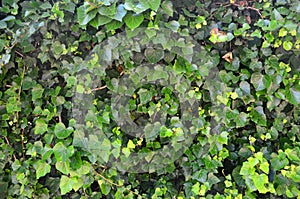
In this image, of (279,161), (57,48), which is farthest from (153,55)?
(279,161)

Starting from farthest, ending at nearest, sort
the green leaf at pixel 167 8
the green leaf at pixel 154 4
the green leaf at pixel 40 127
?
1. the green leaf at pixel 40 127
2. the green leaf at pixel 167 8
3. the green leaf at pixel 154 4

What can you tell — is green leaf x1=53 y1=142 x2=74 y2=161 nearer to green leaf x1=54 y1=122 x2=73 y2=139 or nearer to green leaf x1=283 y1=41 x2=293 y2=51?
green leaf x1=54 y1=122 x2=73 y2=139

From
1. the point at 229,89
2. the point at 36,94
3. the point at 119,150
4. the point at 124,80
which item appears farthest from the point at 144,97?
the point at 36,94

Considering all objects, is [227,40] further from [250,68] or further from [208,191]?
[208,191]

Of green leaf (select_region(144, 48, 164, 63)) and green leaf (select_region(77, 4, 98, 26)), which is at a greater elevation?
green leaf (select_region(77, 4, 98, 26))

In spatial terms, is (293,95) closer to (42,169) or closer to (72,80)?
(72,80)

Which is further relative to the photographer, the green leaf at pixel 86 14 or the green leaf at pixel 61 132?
the green leaf at pixel 61 132

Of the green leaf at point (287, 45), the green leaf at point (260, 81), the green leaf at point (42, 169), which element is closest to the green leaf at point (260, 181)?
the green leaf at point (260, 81)

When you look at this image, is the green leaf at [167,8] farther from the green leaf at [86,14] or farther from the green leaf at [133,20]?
the green leaf at [86,14]

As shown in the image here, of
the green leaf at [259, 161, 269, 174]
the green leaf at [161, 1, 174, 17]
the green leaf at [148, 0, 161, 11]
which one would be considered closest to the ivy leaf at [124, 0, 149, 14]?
the green leaf at [148, 0, 161, 11]
